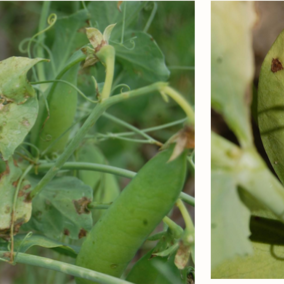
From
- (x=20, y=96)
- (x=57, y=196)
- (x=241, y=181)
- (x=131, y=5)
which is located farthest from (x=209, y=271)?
(x=131, y=5)

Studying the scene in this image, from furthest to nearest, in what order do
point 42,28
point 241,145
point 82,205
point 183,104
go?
point 42,28 < point 82,205 < point 241,145 < point 183,104

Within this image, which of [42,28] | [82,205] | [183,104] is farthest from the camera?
[42,28]

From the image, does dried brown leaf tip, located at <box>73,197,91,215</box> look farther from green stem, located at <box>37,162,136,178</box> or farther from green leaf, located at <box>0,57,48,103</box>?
green leaf, located at <box>0,57,48,103</box>

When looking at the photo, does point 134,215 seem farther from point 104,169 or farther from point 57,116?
point 57,116

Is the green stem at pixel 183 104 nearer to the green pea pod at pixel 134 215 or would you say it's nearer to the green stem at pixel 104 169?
the green pea pod at pixel 134 215

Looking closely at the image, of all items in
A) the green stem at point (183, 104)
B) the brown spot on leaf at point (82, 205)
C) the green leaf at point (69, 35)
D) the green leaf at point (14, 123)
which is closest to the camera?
the green stem at point (183, 104)

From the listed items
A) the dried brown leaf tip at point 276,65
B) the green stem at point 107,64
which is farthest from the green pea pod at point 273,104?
the green stem at point 107,64

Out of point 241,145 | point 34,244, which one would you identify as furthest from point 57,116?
point 241,145
